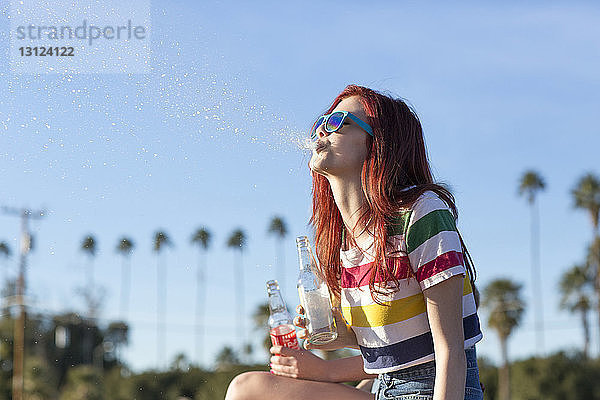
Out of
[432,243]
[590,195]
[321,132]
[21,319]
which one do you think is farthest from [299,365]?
[590,195]

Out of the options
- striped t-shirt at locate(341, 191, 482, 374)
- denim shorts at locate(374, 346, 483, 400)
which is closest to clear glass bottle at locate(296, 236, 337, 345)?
striped t-shirt at locate(341, 191, 482, 374)

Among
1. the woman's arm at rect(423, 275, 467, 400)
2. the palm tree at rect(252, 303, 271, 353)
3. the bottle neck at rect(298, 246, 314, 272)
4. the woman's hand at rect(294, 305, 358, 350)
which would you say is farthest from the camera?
the palm tree at rect(252, 303, 271, 353)

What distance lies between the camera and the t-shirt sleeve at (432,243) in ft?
9.01

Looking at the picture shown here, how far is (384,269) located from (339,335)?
1.58 ft

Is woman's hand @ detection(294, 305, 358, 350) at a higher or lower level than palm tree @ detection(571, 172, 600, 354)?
lower

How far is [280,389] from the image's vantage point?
3133 millimetres

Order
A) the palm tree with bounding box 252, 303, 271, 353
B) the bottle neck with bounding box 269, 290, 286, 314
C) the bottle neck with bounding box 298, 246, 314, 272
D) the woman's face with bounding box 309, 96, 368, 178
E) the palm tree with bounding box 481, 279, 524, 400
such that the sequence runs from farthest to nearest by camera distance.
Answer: the palm tree with bounding box 252, 303, 271, 353, the palm tree with bounding box 481, 279, 524, 400, the bottle neck with bounding box 269, 290, 286, 314, the bottle neck with bounding box 298, 246, 314, 272, the woman's face with bounding box 309, 96, 368, 178

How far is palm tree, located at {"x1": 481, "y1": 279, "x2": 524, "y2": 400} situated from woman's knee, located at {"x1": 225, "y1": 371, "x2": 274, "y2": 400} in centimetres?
4029

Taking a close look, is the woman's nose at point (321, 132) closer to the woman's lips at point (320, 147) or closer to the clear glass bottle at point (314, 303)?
the woman's lips at point (320, 147)

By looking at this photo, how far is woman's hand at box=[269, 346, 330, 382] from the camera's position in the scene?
3.18 meters

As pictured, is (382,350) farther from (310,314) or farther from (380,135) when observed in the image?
(380,135)

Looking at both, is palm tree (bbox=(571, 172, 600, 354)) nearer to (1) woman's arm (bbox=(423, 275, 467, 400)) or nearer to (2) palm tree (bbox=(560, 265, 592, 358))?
(2) palm tree (bbox=(560, 265, 592, 358))

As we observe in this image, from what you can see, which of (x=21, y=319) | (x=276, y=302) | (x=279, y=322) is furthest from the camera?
(x=21, y=319)

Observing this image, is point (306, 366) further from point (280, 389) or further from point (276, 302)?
point (276, 302)
